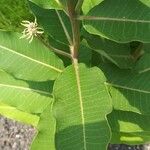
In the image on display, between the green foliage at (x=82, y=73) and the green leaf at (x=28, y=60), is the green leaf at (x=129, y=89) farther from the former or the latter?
the green leaf at (x=28, y=60)

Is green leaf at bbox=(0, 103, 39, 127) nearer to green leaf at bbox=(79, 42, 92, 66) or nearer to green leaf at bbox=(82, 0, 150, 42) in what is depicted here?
green leaf at bbox=(79, 42, 92, 66)

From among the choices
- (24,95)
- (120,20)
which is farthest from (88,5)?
(24,95)

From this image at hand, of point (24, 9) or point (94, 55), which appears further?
point (24, 9)

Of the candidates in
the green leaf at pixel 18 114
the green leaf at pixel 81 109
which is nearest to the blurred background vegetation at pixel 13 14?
the green leaf at pixel 18 114

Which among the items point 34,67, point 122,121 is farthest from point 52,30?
point 122,121

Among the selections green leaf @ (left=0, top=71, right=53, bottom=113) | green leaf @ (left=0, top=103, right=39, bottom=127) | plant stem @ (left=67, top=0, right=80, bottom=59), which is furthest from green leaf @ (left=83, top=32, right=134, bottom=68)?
green leaf @ (left=0, top=103, right=39, bottom=127)

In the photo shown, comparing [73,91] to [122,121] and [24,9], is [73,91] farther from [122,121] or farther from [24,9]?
[24,9]

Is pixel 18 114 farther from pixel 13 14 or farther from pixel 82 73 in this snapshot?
pixel 82 73
